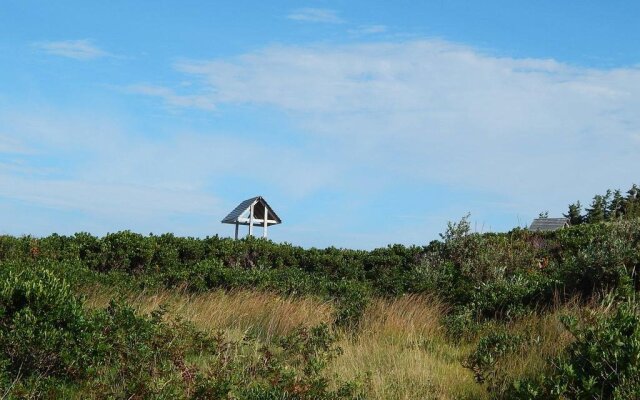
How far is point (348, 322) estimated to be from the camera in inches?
388

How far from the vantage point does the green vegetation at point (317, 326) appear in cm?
639

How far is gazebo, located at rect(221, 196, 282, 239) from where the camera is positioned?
29.9 m

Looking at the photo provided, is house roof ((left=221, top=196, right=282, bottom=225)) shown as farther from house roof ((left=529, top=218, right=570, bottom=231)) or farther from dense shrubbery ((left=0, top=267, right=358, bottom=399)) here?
dense shrubbery ((left=0, top=267, right=358, bottom=399))

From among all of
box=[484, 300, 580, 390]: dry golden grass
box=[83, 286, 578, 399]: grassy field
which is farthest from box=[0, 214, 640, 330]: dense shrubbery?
box=[484, 300, 580, 390]: dry golden grass

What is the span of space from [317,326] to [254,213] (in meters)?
22.9

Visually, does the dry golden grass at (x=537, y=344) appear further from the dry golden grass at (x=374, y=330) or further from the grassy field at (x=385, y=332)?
the dry golden grass at (x=374, y=330)

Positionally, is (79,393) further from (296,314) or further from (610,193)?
(610,193)

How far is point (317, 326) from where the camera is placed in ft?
28.6

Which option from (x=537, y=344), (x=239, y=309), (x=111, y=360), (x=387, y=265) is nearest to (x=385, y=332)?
(x=537, y=344)

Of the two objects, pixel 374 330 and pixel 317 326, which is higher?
pixel 317 326

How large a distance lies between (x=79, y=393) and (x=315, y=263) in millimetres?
10079

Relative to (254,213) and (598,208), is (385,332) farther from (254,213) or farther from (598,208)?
(598,208)

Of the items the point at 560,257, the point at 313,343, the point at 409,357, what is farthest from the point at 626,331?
the point at 560,257

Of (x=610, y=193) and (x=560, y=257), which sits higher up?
(x=610, y=193)
